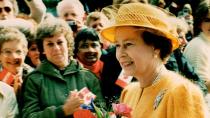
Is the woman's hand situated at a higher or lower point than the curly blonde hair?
lower

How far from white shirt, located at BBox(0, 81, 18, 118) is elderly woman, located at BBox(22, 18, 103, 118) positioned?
0.26 feet

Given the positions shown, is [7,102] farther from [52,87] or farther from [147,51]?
[147,51]

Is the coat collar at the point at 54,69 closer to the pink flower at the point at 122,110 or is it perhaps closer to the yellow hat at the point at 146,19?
the yellow hat at the point at 146,19

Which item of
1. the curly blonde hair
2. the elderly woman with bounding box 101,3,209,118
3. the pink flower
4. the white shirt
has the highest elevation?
the elderly woman with bounding box 101,3,209,118

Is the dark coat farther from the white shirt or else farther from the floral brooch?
the floral brooch

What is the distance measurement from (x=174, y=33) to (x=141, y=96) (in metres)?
0.40

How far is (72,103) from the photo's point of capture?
3770 mm

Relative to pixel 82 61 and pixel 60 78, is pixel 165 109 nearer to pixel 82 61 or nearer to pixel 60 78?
pixel 60 78

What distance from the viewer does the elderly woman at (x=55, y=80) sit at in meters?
3.83

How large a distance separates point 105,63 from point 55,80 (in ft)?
2.31

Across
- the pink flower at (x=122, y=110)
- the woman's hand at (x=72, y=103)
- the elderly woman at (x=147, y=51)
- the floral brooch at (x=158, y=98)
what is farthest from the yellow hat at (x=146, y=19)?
the woman's hand at (x=72, y=103)

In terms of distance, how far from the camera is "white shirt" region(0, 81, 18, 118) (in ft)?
12.7

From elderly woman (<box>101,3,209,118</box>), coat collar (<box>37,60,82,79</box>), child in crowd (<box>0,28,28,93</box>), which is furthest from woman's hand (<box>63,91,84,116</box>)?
elderly woman (<box>101,3,209,118</box>)

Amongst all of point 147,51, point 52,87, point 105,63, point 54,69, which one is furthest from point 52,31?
point 147,51
